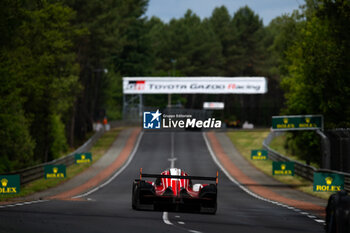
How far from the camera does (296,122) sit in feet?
122

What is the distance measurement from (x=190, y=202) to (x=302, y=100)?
4214cm

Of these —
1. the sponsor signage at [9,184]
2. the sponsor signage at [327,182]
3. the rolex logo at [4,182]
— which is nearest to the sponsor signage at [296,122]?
the sponsor signage at [327,182]

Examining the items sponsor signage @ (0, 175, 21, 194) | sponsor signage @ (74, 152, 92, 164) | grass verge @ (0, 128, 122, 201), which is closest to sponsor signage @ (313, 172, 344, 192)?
sponsor signage @ (0, 175, 21, 194)

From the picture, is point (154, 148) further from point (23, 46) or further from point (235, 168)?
point (23, 46)

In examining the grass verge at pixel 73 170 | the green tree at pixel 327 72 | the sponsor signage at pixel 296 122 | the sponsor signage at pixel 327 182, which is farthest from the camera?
the green tree at pixel 327 72

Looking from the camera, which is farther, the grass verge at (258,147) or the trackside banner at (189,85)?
the trackside banner at (189,85)

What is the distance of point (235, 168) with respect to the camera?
2384 inches

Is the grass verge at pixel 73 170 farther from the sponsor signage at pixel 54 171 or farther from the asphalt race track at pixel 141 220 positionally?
the asphalt race track at pixel 141 220

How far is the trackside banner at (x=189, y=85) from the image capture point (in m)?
66.7

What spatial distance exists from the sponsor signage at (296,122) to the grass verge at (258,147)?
4.09m

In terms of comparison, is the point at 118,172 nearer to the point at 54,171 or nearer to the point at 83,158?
the point at 83,158

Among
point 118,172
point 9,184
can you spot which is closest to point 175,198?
point 9,184

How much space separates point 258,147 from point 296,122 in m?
41.4

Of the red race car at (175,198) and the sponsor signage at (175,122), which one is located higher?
the sponsor signage at (175,122)
